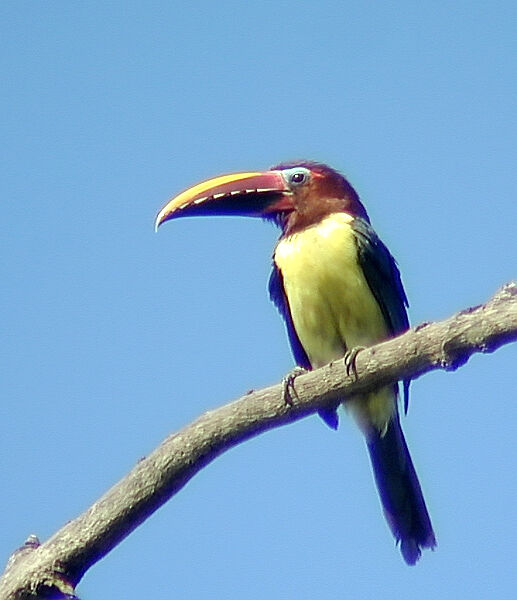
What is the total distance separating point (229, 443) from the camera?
15.7 feet

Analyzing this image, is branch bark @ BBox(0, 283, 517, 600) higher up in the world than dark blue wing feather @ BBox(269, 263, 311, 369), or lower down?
lower down

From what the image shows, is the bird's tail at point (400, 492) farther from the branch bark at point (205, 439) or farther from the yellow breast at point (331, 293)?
the branch bark at point (205, 439)

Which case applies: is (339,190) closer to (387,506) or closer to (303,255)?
(303,255)

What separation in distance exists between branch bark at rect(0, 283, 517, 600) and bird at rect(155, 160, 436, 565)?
1.81 m

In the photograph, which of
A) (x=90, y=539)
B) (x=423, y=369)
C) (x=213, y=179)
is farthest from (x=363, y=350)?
(x=213, y=179)

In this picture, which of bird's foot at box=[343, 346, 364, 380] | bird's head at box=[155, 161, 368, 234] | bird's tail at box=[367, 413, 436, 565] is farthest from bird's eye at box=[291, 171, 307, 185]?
bird's foot at box=[343, 346, 364, 380]

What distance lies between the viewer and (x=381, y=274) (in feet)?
23.3

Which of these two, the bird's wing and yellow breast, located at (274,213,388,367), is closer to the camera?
yellow breast, located at (274,213,388,367)

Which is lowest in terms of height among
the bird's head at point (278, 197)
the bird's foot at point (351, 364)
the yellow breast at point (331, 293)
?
the bird's foot at point (351, 364)

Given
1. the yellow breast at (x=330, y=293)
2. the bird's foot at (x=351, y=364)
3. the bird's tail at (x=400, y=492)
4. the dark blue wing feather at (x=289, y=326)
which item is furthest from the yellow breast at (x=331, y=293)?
the bird's foot at (x=351, y=364)

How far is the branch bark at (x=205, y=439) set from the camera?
4363 mm

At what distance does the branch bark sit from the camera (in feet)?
14.3

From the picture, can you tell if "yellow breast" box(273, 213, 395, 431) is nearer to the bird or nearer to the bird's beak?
the bird

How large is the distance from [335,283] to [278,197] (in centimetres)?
97
